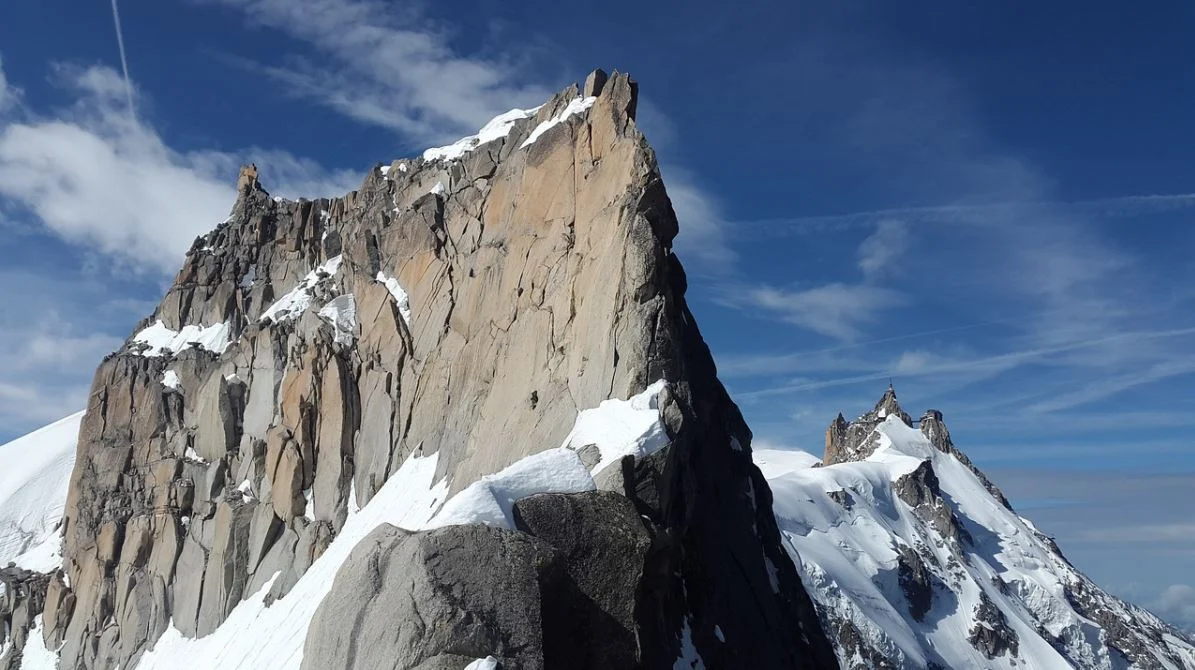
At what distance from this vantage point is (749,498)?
110ft

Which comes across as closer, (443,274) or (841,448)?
(443,274)

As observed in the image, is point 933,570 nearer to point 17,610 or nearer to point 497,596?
point 17,610

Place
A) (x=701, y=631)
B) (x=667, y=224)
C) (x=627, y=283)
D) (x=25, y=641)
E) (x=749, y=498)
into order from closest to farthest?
(x=701, y=631), (x=627, y=283), (x=667, y=224), (x=749, y=498), (x=25, y=641)

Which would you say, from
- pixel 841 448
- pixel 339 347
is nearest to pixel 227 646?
pixel 339 347

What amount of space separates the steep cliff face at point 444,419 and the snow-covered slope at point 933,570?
6882cm

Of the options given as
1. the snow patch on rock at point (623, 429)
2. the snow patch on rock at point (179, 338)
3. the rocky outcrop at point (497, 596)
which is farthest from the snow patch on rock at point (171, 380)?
the rocky outcrop at point (497, 596)

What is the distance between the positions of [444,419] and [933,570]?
11504 cm

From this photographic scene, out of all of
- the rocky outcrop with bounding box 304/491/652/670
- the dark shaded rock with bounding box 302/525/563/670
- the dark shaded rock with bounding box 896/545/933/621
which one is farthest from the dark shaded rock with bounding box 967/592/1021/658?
the dark shaded rock with bounding box 302/525/563/670

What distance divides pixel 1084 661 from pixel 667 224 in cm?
14083

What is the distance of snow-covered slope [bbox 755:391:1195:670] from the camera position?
123 meters

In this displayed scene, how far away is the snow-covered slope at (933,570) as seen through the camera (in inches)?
4840

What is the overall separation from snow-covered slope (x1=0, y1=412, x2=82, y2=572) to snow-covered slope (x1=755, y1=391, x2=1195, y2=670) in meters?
72.8

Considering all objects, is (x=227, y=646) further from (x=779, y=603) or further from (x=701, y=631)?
(x=701, y=631)

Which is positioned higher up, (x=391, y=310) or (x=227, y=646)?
(x=391, y=310)
